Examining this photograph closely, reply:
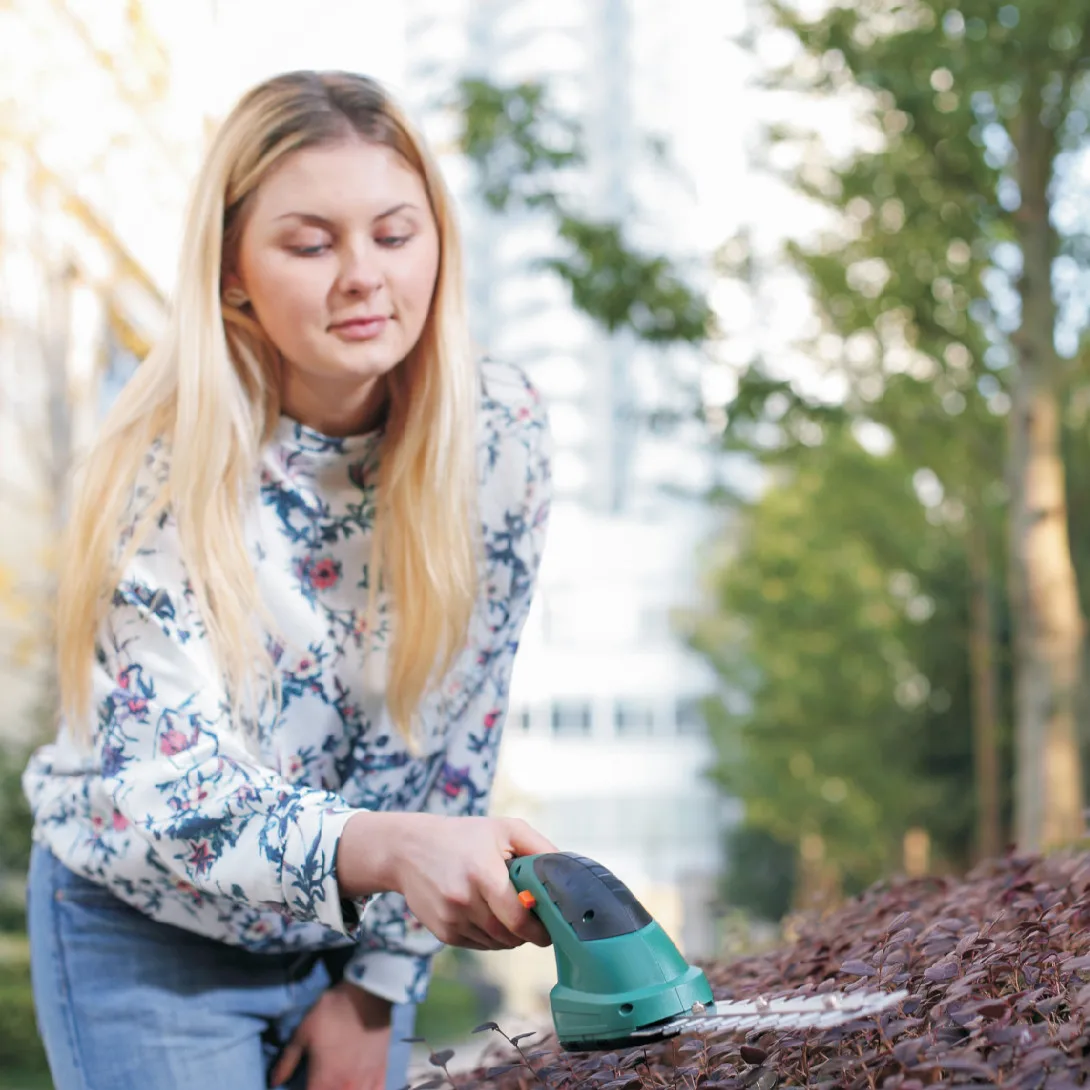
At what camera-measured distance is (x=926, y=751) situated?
42.4 feet

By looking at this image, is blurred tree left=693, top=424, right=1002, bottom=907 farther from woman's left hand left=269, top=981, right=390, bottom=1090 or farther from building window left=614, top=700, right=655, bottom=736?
building window left=614, top=700, right=655, bottom=736

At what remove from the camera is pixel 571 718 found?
35531 millimetres

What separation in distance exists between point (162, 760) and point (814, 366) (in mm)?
7042

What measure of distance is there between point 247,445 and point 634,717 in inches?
1384

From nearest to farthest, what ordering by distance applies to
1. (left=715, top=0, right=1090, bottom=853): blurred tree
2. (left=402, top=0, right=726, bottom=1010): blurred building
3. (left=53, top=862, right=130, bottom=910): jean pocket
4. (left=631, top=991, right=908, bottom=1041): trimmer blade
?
(left=631, top=991, right=908, bottom=1041): trimmer blade, (left=53, top=862, right=130, bottom=910): jean pocket, (left=715, top=0, right=1090, bottom=853): blurred tree, (left=402, top=0, right=726, bottom=1010): blurred building

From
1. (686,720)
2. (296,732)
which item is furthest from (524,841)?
(686,720)

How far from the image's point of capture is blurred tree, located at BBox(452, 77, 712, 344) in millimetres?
5766

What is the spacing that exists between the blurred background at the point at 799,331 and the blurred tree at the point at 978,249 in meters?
0.02

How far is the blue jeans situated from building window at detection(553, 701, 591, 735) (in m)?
34.0

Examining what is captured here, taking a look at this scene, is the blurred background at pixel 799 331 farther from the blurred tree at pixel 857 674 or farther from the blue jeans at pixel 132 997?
the blue jeans at pixel 132 997

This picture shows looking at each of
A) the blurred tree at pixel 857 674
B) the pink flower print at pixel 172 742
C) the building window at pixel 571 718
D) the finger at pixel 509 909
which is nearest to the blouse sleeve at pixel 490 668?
the pink flower print at pixel 172 742

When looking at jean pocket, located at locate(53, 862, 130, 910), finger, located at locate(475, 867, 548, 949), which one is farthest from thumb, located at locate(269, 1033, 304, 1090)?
finger, located at locate(475, 867, 548, 949)

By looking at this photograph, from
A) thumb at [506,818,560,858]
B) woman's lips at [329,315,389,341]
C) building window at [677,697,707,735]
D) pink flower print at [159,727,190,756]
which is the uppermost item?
woman's lips at [329,315,389,341]

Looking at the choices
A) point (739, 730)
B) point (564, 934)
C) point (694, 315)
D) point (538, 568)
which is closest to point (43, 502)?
point (694, 315)
